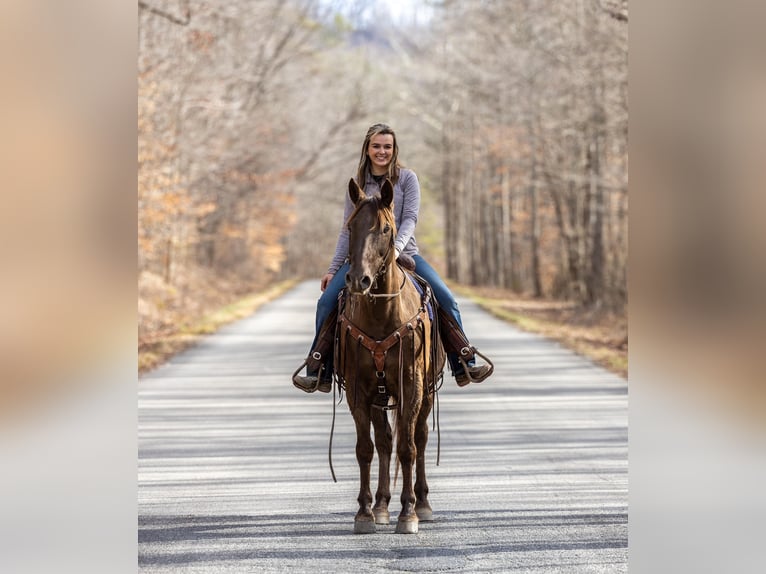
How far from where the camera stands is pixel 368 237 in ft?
21.4

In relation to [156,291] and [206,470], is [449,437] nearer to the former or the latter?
[206,470]

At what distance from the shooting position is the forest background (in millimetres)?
25047

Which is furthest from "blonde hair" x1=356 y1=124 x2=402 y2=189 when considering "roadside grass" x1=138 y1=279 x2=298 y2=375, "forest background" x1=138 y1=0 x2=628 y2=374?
"roadside grass" x1=138 y1=279 x2=298 y2=375

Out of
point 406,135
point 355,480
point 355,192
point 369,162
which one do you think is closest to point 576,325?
point 355,480

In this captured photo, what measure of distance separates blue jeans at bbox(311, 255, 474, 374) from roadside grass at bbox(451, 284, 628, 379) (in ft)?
32.6

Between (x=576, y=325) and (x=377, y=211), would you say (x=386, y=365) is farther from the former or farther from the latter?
(x=576, y=325)

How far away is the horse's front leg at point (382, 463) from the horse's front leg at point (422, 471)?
304 millimetres

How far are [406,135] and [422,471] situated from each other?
6202 centimetres

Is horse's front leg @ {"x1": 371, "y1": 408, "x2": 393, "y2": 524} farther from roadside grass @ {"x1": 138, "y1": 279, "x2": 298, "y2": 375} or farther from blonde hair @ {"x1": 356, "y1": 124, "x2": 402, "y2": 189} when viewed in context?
roadside grass @ {"x1": 138, "y1": 279, "x2": 298, "y2": 375}

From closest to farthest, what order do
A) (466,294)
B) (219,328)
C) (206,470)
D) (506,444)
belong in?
(206,470)
(506,444)
(219,328)
(466,294)
